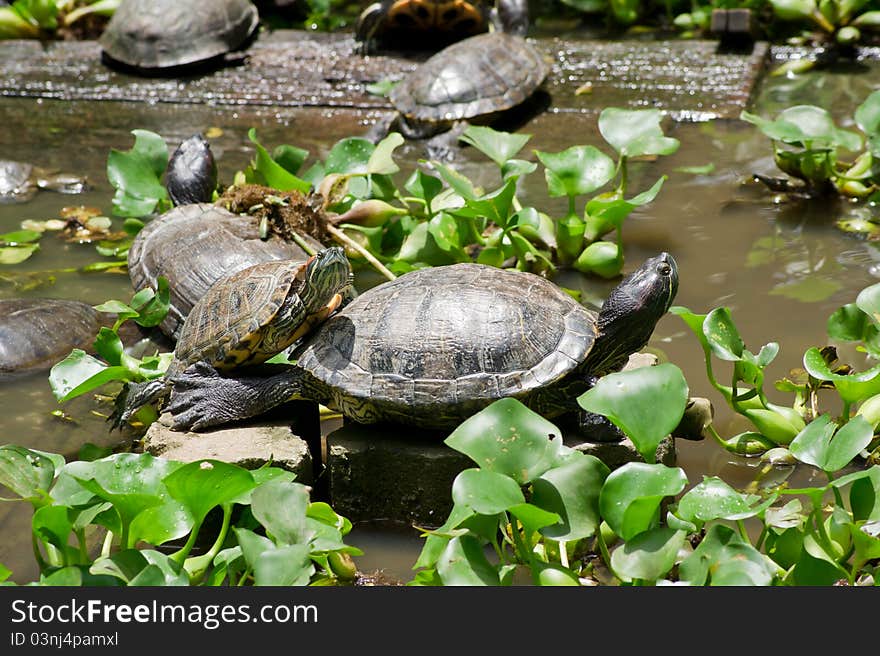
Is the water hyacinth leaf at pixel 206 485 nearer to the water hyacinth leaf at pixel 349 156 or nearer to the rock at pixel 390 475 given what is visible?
the rock at pixel 390 475

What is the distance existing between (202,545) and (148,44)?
6096mm

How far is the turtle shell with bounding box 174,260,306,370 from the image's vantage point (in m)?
3.34

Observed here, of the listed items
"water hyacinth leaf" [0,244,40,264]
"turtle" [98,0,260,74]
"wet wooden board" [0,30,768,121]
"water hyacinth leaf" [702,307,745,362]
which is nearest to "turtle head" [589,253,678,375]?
"water hyacinth leaf" [702,307,745,362]

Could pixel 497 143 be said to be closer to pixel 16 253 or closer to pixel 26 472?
pixel 26 472

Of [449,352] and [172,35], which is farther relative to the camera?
[172,35]

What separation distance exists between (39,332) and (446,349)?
204 cm

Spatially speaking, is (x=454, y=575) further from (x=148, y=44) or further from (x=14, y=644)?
(x=148, y=44)

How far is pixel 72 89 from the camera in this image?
833cm

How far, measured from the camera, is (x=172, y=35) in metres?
8.40

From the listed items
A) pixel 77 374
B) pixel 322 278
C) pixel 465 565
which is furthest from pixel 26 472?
pixel 465 565

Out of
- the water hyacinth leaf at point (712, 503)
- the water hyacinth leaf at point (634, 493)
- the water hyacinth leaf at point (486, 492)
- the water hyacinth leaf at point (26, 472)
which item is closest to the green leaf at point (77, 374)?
the water hyacinth leaf at point (26, 472)

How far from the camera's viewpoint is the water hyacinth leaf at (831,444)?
8.67 feet

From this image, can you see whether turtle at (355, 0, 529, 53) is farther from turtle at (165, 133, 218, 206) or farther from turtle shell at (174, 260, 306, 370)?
turtle shell at (174, 260, 306, 370)

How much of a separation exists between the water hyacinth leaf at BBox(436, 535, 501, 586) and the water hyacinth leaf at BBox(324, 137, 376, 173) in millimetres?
2713
